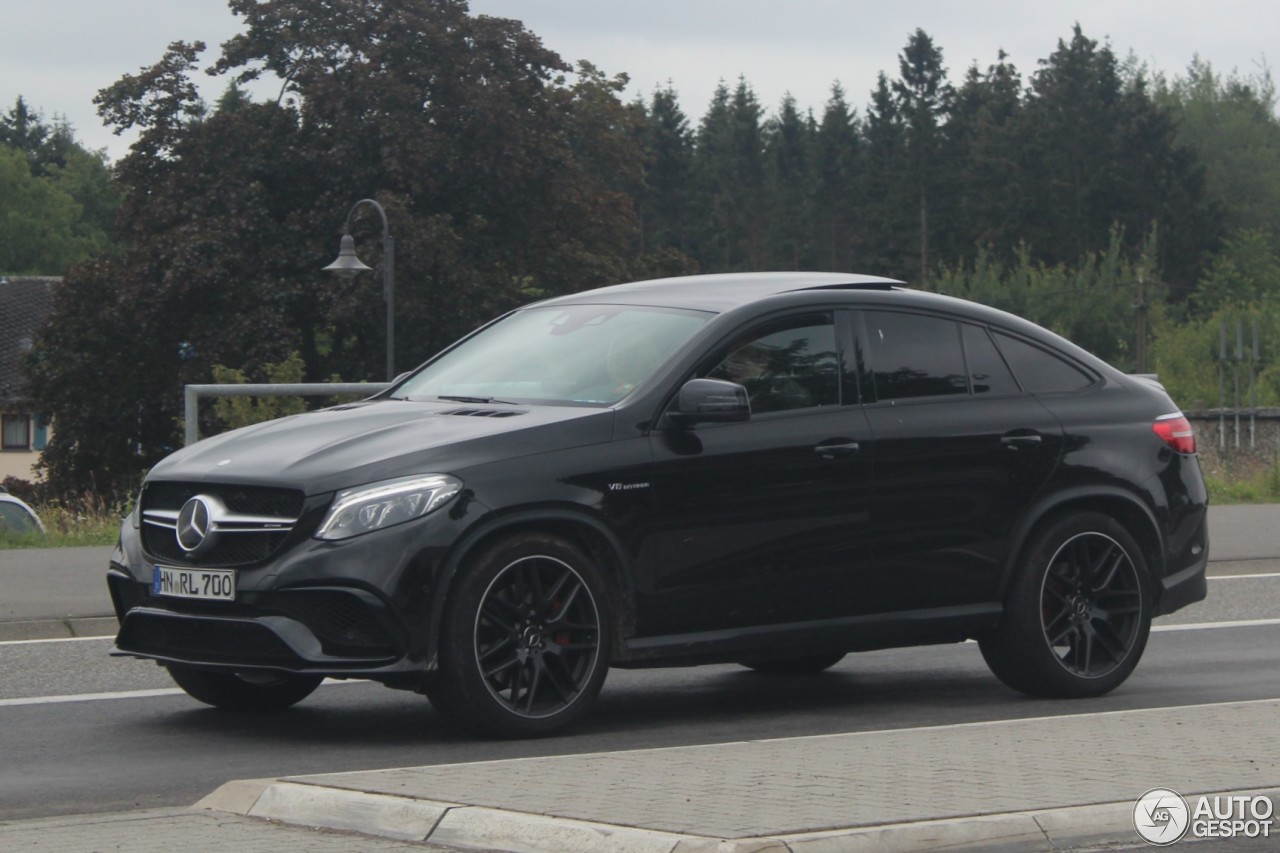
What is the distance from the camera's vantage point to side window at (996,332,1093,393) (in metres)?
9.23

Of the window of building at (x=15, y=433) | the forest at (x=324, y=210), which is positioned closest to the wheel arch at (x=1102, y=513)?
the forest at (x=324, y=210)

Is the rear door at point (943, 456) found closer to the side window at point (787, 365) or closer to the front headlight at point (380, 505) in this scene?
the side window at point (787, 365)

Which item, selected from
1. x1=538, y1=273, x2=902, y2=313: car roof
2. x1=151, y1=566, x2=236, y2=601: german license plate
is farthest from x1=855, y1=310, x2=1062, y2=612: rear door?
x1=151, y1=566, x2=236, y2=601: german license plate

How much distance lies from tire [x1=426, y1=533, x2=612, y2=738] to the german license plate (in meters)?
0.80

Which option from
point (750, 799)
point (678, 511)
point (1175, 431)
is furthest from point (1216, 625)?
point (750, 799)

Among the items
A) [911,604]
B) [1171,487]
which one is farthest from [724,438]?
[1171,487]

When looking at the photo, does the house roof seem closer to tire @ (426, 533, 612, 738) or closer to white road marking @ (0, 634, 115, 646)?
white road marking @ (0, 634, 115, 646)

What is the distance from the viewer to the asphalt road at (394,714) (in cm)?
730

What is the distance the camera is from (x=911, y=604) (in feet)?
28.4

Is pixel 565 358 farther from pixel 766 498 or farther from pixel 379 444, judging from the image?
pixel 379 444

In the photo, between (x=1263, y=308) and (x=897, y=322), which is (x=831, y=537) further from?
(x=1263, y=308)

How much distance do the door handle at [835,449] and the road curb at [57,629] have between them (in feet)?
16.3

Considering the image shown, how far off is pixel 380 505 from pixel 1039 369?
10.9 ft

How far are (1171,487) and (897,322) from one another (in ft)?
5.04
